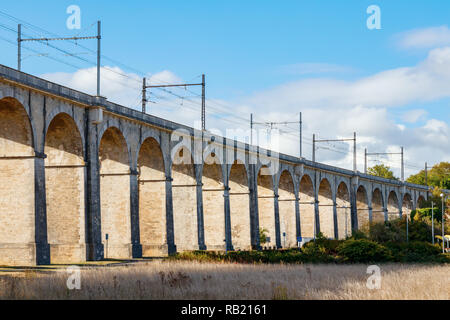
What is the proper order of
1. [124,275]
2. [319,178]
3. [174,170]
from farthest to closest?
1. [319,178]
2. [174,170]
3. [124,275]

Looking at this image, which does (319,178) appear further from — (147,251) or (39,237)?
(39,237)

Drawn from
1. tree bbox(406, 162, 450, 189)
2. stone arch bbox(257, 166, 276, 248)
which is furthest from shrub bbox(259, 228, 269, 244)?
tree bbox(406, 162, 450, 189)

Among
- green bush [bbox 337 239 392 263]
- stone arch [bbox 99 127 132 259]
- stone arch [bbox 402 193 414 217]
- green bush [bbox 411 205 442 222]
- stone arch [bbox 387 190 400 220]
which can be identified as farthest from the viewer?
stone arch [bbox 402 193 414 217]

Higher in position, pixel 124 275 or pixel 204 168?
pixel 204 168

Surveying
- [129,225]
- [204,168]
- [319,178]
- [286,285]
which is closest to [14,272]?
[286,285]

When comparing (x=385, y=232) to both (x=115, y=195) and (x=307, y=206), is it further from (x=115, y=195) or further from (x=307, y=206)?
(x=115, y=195)

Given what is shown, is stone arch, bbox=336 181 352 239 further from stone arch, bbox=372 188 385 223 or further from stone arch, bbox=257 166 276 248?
stone arch, bbox=257 166 276 248

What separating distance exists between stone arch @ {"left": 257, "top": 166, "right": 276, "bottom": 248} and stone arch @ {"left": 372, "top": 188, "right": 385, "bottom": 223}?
34988 mm

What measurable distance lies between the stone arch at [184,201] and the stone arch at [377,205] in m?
50.7

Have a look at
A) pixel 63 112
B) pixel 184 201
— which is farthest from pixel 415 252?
pixel 63 112

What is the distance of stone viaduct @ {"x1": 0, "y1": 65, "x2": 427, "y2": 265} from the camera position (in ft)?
98.4

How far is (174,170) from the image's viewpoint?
4759 cm

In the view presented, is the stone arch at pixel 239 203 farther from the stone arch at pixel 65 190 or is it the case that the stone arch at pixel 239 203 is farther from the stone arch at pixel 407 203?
the stone arch at pixel 407 203
